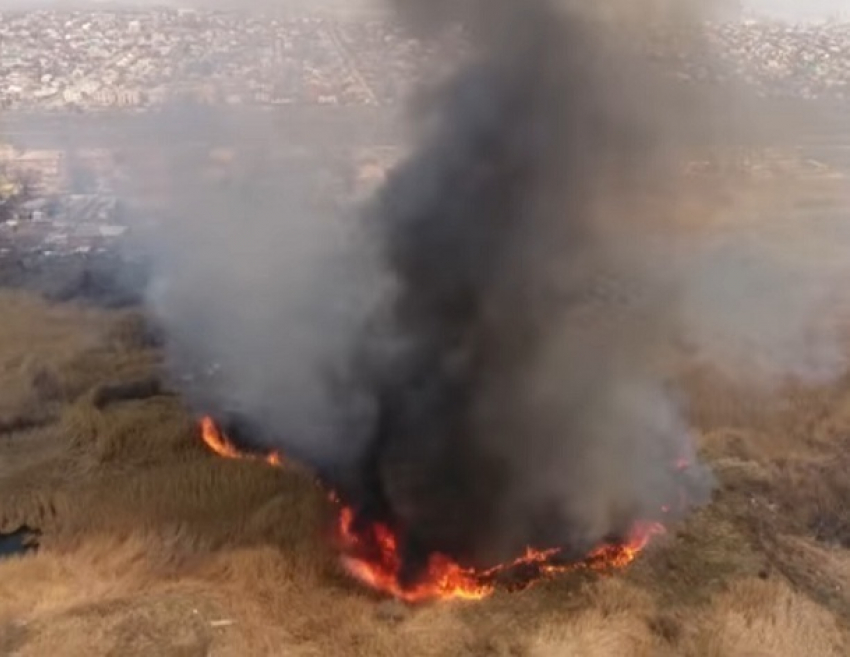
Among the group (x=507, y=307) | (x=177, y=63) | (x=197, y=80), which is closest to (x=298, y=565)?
(x=507, y=307)

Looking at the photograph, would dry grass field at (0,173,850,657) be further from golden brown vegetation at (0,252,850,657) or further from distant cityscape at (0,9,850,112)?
distant cityscape at (0,9,850,112)

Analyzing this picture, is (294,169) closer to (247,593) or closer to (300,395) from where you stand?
(300,395)

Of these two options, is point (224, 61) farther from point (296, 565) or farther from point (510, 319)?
point (296, 565)

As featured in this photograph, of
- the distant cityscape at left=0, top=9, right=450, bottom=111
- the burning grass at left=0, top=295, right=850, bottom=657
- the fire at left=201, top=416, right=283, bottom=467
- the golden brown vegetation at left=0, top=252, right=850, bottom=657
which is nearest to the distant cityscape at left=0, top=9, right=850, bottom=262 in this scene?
the distant cityscape at left=0, top=9, right=450, bottom=111

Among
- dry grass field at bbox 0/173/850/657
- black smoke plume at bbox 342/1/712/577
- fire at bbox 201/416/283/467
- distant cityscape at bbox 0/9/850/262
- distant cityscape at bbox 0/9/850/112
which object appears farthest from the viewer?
distant cityscape at bbox 0/9/850/112

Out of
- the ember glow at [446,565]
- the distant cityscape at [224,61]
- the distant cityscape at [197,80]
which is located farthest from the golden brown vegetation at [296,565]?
the distant cityscape at [224,61]
